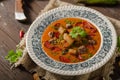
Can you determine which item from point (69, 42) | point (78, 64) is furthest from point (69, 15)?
point (78, 64)

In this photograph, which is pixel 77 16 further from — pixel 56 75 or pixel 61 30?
pixel 56 75

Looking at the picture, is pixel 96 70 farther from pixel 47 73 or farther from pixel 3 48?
pixel 3 48

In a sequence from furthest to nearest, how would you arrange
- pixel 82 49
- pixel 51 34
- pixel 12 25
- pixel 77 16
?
pixel 12 25
pixel 77 16
pixel 51 34
pixel 82 49

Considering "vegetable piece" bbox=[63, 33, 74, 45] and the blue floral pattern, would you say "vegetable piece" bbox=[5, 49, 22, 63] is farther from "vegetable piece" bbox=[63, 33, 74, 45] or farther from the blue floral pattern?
"vegetable piece" bbox=[63, 33, 74, 45]

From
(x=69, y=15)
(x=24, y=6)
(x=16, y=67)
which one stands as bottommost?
(x=16, y=67)

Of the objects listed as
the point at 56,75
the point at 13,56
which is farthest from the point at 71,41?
the point at 13,56

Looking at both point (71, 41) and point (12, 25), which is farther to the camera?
point (12, 25)

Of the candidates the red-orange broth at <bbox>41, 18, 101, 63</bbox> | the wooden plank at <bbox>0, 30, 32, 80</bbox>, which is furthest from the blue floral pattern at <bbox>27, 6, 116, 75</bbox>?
the wooden plank at <bbox>0, 30, 32, 80</bbox>
